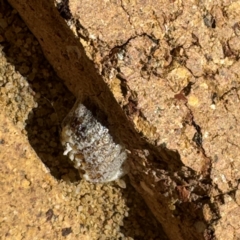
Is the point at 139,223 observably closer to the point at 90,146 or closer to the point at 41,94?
the point at 90,146

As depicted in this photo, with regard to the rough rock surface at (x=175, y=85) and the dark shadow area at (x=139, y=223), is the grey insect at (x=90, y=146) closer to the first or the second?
the rough rock surface at (x=175, y=85)

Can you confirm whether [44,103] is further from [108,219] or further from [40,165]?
[108,219]

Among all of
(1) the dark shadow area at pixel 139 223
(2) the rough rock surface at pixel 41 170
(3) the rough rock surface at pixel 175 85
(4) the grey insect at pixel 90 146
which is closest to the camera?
(3) the rough rock surface at pixel 175 85

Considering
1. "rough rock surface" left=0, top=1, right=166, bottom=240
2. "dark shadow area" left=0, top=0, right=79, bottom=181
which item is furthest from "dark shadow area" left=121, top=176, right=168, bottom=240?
"dark shadow area" left=0, top=0, right=79, bottom=181

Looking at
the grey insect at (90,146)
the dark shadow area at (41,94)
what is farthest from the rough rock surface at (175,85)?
the dark shadow area at (41,94)

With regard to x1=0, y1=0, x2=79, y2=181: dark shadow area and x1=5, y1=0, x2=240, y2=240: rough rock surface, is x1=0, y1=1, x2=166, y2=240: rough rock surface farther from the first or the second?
x1=5, y1=0, x2=240, y2=240: rough rock surface
